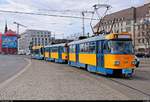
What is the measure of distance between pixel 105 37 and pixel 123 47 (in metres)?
1.42

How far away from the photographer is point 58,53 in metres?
49.1

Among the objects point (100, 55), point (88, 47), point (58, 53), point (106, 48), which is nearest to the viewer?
point (106, 48)

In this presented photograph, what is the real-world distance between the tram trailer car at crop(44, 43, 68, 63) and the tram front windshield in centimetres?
2373

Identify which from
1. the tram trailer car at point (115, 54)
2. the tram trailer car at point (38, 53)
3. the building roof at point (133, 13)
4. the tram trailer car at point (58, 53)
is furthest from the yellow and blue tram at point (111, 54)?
the building roof at point (133, 13)

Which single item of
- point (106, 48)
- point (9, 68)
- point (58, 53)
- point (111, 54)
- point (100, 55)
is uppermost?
point (106, 48)

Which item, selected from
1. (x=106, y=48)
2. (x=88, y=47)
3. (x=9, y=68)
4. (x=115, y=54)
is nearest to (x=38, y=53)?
(x=9, y=68)

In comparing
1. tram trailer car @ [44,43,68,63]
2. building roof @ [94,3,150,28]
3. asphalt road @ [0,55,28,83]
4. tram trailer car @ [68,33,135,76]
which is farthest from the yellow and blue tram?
building roof @ [94,3,150,28]

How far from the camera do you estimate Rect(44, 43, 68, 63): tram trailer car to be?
45.2 m

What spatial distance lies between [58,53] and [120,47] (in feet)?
93.7

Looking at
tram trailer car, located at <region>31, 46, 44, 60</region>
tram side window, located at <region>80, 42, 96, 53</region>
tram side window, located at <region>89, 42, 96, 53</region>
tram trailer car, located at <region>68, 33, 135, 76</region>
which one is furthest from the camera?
tram trailer car, located at <region>31, 46, 44, 60</region>

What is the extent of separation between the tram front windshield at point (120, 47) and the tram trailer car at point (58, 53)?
23.7 m

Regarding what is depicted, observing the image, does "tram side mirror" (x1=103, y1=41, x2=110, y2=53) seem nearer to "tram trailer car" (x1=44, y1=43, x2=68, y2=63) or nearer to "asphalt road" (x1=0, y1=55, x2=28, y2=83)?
"asphalt road" (x1=0, y1=55, x2=28, y2=83)

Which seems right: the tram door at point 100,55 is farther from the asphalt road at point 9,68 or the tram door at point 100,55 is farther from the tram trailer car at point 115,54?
the asphalt road at point 9,68

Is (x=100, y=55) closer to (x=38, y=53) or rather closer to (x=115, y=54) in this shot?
(x=115, y=54)
